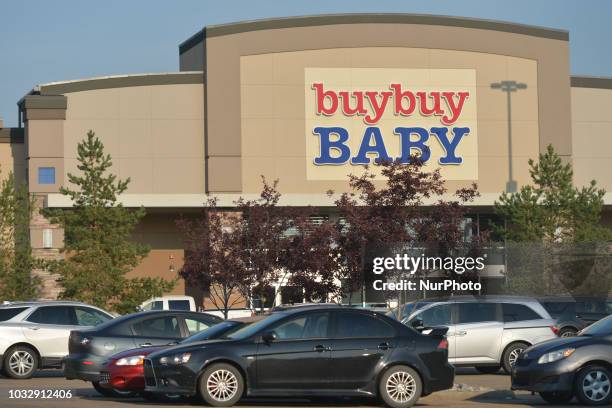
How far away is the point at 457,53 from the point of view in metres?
48.6

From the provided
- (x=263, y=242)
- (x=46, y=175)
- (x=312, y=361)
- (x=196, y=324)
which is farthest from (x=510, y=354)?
(x=46, y=175)

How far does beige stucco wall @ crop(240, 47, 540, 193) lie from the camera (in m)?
47.2

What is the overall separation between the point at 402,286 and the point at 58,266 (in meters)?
13.3

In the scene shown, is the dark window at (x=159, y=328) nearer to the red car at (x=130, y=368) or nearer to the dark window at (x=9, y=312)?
the red car at (x=130, y=368)

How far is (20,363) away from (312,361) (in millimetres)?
9129

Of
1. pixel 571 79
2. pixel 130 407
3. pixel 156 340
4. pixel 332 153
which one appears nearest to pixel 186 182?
pixel 332 153

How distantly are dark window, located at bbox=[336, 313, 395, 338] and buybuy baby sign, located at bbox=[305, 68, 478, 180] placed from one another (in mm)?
30428

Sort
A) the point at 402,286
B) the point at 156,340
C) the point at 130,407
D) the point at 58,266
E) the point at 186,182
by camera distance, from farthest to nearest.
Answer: the point at 186,182, the point at 58,266, the point at 402,286, the point at 156,340, the point at 130,407

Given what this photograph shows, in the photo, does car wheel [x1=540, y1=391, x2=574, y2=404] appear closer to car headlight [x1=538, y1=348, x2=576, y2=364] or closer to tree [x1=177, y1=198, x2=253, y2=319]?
car headlight [x1=538, y1=348, x2=576, y2=364]

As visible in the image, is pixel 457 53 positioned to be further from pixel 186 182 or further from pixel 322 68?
pixel 186 182

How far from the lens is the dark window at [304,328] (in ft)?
54.9

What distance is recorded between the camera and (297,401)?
17.9 meters

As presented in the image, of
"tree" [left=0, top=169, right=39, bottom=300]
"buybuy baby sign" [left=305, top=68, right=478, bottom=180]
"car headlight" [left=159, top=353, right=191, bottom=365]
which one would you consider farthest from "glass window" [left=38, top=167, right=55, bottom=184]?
"car headlight" [left=159, top=353, right=191, bottom=365]

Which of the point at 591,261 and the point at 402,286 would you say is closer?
the point at 402,286
